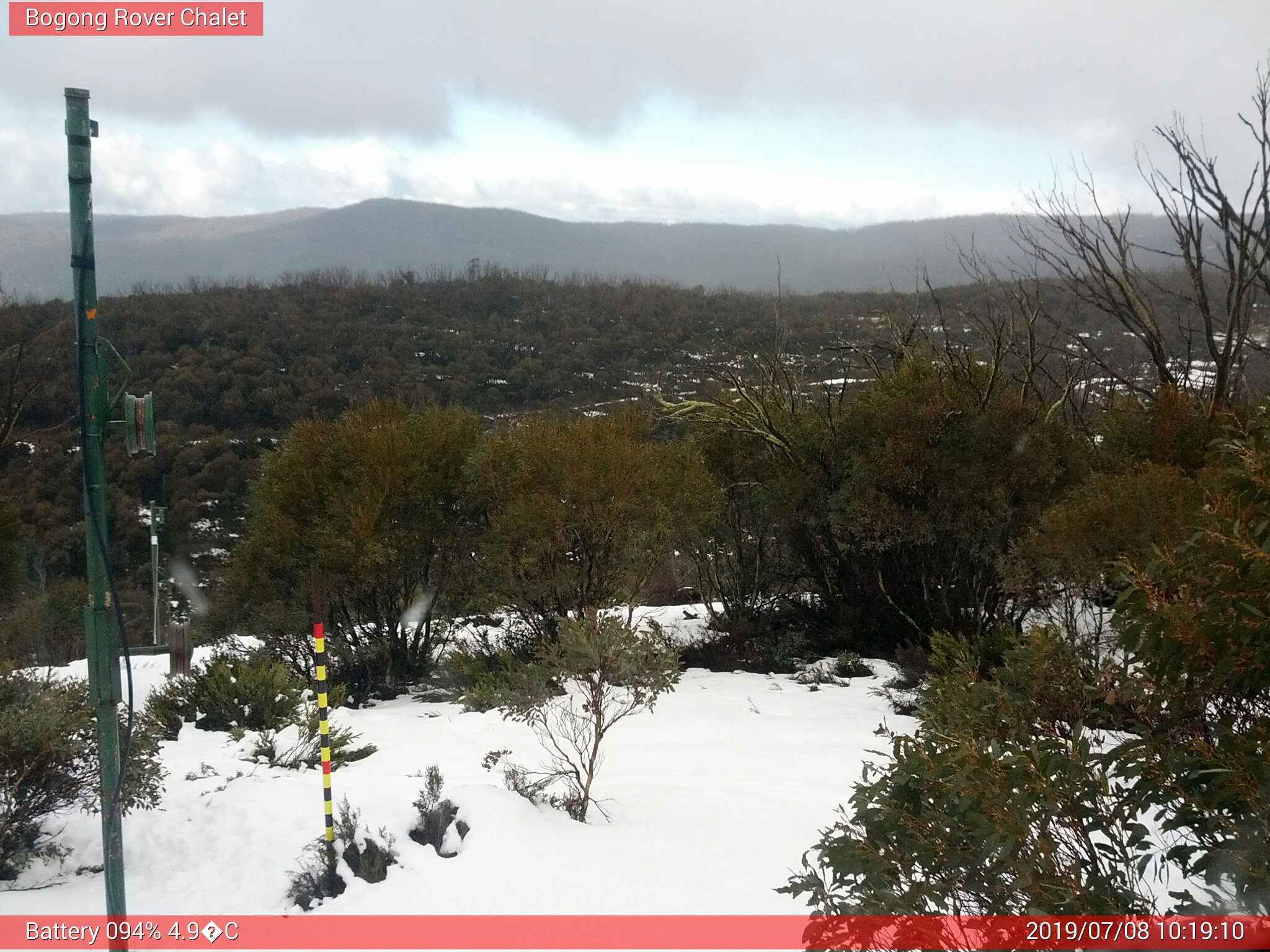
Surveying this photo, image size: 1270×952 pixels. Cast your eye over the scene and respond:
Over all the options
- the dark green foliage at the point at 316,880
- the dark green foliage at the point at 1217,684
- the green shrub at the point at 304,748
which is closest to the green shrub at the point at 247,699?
the green shrub at the point at 304,748

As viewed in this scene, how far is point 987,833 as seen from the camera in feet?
7.77

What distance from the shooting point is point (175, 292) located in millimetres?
44156

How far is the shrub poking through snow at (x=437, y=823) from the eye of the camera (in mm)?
4965

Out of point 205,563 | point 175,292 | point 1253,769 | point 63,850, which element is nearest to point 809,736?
point 63,850

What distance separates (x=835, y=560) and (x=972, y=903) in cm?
1136

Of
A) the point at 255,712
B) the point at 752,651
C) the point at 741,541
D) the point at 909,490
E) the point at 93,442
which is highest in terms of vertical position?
the point at 93,442

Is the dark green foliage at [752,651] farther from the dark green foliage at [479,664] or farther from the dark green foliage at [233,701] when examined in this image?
the dark green foliage at [233,701]

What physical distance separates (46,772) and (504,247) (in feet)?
377

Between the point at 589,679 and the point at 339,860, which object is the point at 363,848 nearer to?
the point at 339,860

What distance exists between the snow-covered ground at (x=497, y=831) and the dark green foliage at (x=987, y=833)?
1.72 m

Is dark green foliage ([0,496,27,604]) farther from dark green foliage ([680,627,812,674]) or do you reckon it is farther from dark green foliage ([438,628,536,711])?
dark green foliage ([680,627,812,674])

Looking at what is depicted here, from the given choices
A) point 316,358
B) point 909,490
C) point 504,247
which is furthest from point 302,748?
point 504,247

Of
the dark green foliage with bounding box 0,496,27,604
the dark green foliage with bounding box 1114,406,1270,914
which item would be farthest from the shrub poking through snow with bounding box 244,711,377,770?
the dark green foliage with bounding box 0,496,27,604

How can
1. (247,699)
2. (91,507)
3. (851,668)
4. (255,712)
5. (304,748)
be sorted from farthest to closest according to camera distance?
1. (851,668)
2. (247,699)
3. (255,712)
4. (304,748)
5. (91,507)
